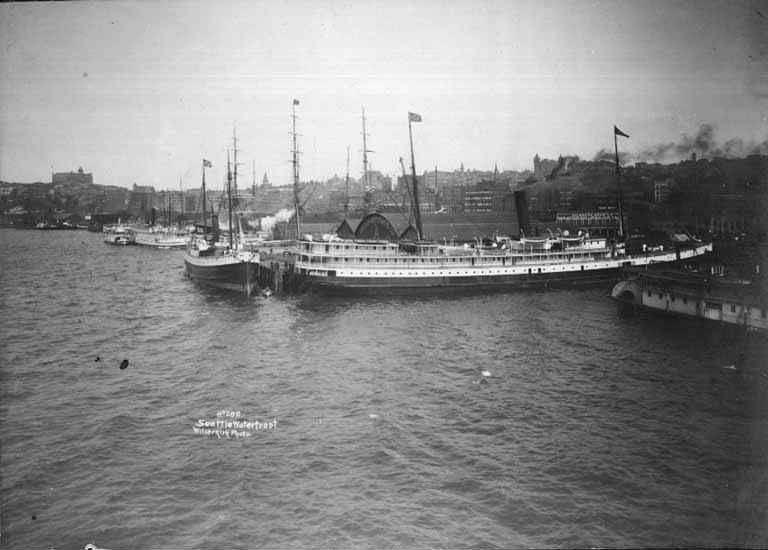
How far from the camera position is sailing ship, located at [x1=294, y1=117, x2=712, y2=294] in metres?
30.0

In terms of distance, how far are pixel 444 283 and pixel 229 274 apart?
13340mm

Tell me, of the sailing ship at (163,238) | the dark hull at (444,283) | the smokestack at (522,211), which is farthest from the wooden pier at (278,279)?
the sailing ship at (163,238)

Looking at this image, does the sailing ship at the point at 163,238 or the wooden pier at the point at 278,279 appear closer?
the wooden pier at the point at 278,279

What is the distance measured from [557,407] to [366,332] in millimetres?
9613

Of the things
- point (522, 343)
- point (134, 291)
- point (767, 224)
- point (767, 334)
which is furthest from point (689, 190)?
point (134, 291)

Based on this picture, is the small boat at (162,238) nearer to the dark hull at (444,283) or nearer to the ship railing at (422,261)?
the ship railing at (422,261)

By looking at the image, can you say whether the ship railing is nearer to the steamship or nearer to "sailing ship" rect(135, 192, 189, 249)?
the steamship

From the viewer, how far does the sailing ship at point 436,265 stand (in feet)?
98.4

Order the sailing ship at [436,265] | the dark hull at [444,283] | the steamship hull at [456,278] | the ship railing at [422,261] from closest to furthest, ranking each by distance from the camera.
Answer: the dark hull at [444,283] < the steamship hull at [456,278] < the sailing ship at [436,265] < the ship railing at [422,261]

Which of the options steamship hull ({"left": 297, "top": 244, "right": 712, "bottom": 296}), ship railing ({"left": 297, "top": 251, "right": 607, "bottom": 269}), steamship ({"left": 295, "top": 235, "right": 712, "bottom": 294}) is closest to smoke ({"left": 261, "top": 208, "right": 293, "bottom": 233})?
steamship ({"left": 295, "top": 235, "right": 712, "bottom": 294})

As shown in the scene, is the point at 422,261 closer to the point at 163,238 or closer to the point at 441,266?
the point at 441,266

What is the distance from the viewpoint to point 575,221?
5497 centimetres

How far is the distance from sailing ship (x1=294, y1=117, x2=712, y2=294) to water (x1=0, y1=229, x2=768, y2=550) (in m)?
10.1

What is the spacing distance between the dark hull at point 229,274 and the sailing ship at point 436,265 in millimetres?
3003
